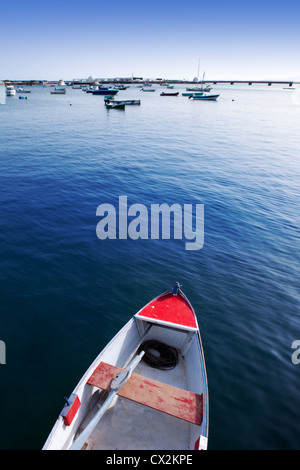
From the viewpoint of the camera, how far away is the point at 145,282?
13.4 m

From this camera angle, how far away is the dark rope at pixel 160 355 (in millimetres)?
9453

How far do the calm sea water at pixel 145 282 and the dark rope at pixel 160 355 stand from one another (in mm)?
1547

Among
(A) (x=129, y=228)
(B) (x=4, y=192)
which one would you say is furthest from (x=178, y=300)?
(B) (x=4, y=192)

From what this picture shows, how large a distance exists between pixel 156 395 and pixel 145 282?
21.8 feet

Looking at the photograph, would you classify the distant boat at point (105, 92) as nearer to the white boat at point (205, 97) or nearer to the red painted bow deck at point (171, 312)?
the white boat at point (205, 97)

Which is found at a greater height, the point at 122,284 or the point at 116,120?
the point at 116,120

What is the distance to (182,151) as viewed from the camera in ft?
128

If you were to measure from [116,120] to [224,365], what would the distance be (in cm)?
6749

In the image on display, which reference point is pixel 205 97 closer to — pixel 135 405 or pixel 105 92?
pixel 105 92

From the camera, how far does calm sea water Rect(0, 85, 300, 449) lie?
27.2 feet

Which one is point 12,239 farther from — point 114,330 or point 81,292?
point 114,330

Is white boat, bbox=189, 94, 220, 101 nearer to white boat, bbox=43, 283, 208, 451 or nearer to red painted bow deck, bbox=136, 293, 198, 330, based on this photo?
red painted bow deck, bbox=136, 293, 198, 330

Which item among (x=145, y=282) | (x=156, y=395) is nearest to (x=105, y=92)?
(x=145, y=282)

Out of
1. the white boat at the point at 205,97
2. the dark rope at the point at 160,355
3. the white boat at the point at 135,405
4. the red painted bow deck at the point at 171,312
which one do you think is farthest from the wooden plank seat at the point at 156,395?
the white boat at the point at 205,97
